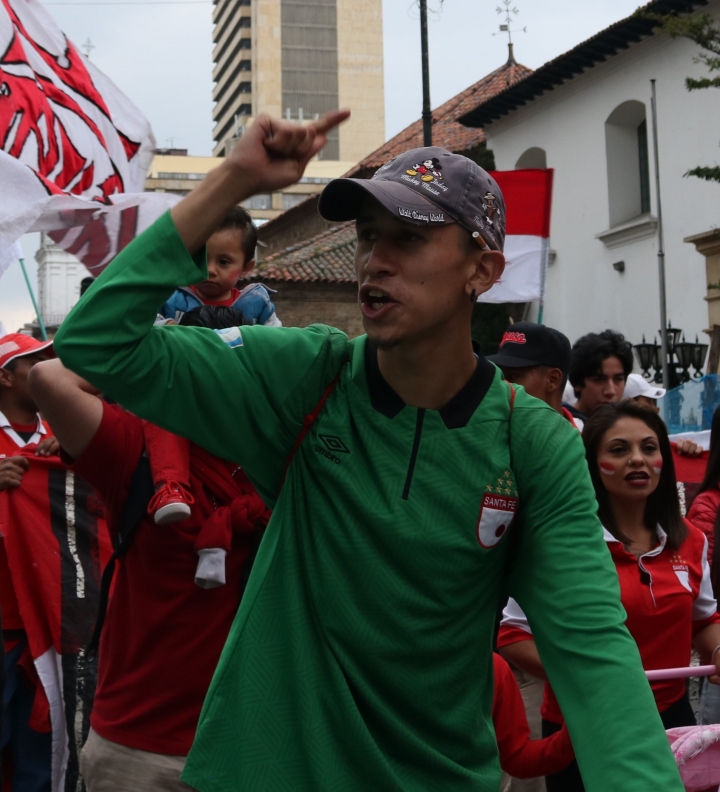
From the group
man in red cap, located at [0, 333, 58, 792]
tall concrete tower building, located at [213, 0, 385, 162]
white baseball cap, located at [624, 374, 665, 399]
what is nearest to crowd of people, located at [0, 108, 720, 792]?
man in red cap, located at [0, 333, 58, 792]

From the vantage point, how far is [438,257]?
96.3 inches

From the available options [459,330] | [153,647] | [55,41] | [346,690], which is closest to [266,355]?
[459,330]

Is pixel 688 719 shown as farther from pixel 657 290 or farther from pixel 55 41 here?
pixel 657 290

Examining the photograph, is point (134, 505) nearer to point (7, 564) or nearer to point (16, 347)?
point (7, 564)

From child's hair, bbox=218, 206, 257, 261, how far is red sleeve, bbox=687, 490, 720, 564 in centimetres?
239

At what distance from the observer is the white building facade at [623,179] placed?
23.8 metres

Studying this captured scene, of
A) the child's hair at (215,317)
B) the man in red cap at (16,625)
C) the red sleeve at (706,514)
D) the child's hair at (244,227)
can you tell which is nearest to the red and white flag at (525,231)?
the red sleeve at (706,514)

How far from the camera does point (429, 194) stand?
243 cm

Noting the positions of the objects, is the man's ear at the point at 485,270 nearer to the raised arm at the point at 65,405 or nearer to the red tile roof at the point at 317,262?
Result: the raised arm at the point at 65,405

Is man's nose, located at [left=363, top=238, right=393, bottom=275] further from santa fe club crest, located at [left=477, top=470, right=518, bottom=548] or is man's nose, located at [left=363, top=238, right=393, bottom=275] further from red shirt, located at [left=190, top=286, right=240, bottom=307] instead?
red shirt, located at [left=190, top=286, right=240, bottom=307]

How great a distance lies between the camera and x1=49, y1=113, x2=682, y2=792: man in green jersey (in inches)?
85.9

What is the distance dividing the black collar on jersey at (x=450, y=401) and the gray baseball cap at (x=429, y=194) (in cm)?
30

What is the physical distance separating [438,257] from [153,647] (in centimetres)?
152

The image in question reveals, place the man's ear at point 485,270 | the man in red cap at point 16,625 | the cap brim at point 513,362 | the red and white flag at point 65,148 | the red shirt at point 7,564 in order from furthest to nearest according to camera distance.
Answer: the red and white flag at point 65,148, the cap brim at point 513,362, the red shirt at point 7,564, the man in red cap at point 16,625, the man's ear at point 485,270
